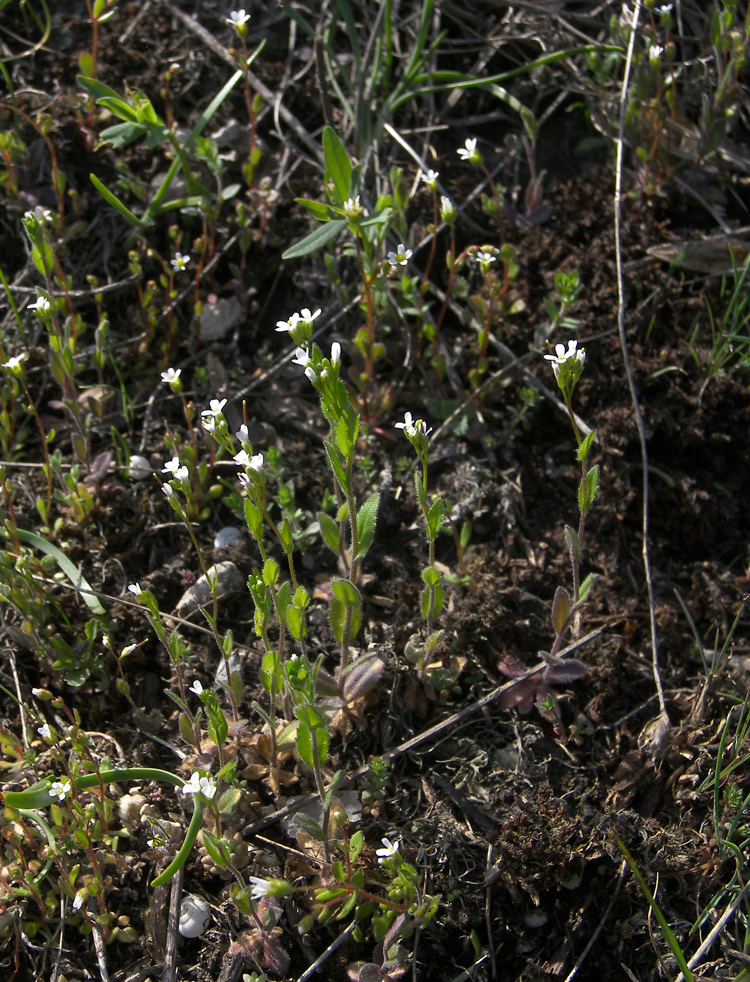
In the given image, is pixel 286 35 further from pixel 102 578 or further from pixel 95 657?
pixel 95 657

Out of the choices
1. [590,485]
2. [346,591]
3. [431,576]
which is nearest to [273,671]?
[346,591]

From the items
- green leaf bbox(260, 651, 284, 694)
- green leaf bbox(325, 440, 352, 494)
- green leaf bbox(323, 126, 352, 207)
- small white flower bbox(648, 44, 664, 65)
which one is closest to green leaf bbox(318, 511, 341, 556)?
green leaf bbox(325, 440, 352, 494)

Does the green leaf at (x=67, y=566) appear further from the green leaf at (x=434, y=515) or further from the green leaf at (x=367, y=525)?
the green leaf at (x=434, y=515)

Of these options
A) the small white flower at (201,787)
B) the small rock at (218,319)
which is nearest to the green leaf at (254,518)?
the small white flower at (201,787)

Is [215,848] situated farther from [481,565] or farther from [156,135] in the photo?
[156,135]

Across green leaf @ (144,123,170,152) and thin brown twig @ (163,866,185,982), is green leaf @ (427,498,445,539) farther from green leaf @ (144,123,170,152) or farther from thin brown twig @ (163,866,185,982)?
green leaf @ (144,123,170,152)
